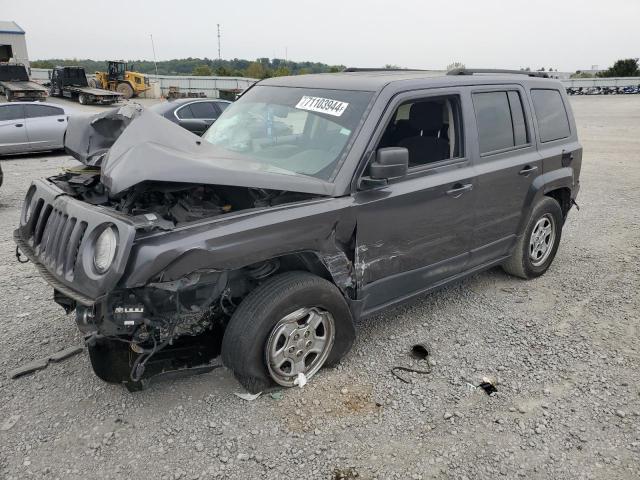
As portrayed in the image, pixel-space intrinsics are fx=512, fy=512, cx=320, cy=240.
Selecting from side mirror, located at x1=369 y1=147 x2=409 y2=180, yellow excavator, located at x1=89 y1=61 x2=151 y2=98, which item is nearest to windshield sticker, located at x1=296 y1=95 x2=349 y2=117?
side mirror, located at x1=369 y1=147 x2=409 y2=180

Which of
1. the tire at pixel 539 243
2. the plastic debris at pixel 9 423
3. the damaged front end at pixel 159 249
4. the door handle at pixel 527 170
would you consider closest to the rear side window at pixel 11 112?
the damaged front end at pixel 159 249

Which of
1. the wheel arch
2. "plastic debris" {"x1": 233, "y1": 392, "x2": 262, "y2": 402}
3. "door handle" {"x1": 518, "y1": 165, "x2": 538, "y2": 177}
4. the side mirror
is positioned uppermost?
the side mirror

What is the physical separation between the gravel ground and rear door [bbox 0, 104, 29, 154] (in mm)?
8631

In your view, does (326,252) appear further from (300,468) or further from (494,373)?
(494,373)

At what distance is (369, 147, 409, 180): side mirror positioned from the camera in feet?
10.5

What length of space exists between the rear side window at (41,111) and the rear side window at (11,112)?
13 centimetres

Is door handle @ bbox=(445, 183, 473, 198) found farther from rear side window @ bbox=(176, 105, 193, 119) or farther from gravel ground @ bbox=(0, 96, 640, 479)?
rear side window @ bbox=(176, 105, 193, 119)

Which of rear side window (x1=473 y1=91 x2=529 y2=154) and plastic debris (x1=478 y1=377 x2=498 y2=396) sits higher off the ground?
rear side window (x1=473 y1=91 x2=529 y2=154)

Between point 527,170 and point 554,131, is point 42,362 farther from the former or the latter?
point 554,131

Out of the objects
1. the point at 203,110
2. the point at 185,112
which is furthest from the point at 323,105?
the point at 203,110

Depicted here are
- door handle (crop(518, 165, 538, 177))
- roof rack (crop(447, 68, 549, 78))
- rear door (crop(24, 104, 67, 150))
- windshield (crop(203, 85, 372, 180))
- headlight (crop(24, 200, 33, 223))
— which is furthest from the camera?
rear door (crop(24, 104, 67, 150))

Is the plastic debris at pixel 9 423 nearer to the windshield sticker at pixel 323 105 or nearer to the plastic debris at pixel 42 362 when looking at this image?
the plastic debris at pixel 42 362

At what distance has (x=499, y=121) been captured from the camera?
14.1ft

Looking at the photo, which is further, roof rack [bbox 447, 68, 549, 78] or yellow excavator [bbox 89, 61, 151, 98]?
yellow excavator [bbox 89, 61, 151, 98]
